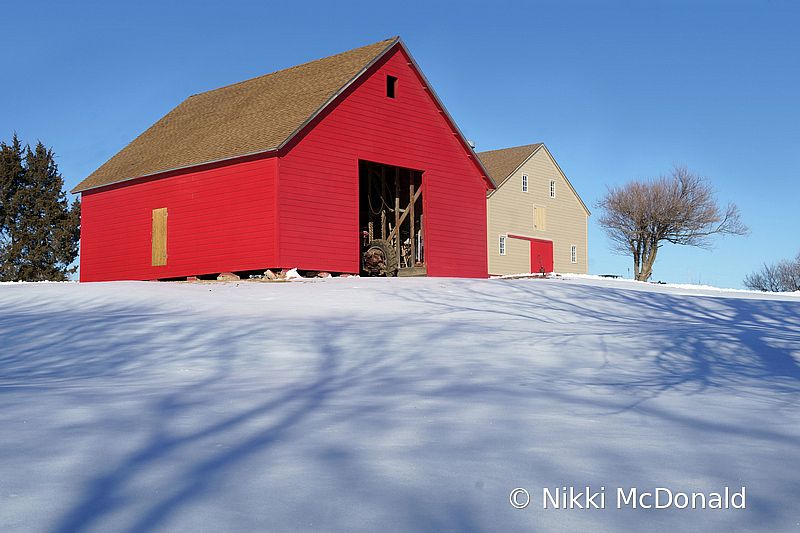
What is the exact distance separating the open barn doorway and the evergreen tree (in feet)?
78.9

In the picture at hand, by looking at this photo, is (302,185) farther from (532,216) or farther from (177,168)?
(532,216)

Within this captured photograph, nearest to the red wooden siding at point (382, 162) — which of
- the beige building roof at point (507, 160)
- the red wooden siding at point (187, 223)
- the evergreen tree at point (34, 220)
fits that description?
the red wooden siding at point (187, 223)

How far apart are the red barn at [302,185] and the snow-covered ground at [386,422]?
9.18m

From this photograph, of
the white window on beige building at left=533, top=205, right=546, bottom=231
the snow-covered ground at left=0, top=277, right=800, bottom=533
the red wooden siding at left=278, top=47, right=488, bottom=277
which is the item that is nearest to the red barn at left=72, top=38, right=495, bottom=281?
the red wooden siding at left=278, top=47, right=488, bottom=277

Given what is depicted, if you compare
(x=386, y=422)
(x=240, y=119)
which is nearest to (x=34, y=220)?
(x=240, y=119)

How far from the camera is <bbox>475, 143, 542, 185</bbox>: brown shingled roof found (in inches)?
1626

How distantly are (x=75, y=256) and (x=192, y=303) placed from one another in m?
34.6

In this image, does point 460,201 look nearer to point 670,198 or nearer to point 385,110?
point 385,110

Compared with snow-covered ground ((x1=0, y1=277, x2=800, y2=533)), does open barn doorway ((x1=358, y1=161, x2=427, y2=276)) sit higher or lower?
higher

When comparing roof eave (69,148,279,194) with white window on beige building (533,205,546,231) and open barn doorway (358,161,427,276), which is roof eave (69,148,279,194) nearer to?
open barn doorway (358,161,427,276)

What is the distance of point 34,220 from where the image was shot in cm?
4322

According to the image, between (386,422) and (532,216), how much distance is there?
127 ft

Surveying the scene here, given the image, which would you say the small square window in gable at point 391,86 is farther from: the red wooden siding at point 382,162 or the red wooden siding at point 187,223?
the red wooden siding at point 187,223

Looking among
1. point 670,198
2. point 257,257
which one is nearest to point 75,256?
point 257,257
